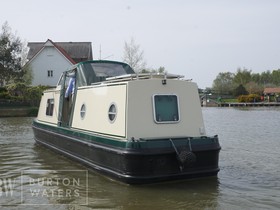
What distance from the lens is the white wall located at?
147 ft

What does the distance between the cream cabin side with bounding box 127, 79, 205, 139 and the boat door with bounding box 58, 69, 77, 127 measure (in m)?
3.23

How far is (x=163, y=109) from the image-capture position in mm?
8688

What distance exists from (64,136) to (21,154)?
2347mm

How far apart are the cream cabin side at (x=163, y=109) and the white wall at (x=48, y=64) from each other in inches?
1472

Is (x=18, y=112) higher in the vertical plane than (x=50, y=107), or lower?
lower

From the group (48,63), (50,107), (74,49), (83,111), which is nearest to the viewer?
(83,111)

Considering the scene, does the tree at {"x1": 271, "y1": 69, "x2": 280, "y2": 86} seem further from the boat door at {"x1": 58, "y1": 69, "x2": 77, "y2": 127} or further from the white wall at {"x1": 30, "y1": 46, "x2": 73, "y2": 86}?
the boat door at {"x1": 58, "y1": 69, "x2": 77, "y2": 127}

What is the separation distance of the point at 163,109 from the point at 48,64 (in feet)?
126

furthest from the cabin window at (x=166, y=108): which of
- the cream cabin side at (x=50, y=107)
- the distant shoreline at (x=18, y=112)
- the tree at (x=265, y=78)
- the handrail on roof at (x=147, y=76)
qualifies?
the tree at (x=265, y=78)

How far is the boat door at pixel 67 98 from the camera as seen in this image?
36.9 feet

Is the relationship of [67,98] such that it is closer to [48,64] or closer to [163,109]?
[163,109]

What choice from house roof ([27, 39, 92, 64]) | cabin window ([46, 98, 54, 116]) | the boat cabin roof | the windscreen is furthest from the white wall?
the windscreen

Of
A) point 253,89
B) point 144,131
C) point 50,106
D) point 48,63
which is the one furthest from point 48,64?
point 253,89

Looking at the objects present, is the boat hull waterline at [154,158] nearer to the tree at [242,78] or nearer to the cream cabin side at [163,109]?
the cream cabin side at [163,109]
